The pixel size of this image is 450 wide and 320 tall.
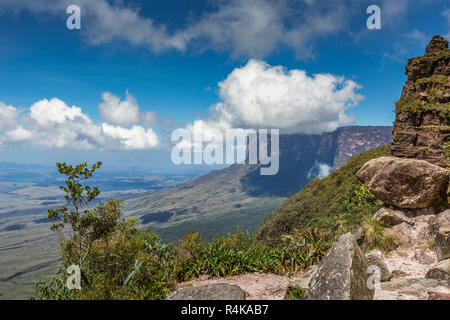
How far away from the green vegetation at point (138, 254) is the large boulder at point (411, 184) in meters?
3.60

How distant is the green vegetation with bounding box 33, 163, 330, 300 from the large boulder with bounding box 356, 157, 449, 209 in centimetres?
360

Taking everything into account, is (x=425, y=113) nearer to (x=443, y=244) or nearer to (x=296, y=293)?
(x=443, y=244)

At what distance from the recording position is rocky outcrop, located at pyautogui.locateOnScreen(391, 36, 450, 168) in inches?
454

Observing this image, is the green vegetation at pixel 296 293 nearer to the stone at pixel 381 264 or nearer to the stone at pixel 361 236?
the stone at pixel 381 264

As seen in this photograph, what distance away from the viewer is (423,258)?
8031 millimetres

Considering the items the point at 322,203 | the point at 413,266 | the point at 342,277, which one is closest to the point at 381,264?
the point at 413,266

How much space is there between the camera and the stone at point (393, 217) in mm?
9859

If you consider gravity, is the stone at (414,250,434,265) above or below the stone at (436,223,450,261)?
below

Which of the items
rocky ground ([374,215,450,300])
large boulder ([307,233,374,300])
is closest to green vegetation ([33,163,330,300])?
rocky ground ([374,215,450,300])

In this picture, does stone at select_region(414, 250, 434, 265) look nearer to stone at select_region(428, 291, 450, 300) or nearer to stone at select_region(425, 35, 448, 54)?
stone at select_region(428, 291, 450, 300)

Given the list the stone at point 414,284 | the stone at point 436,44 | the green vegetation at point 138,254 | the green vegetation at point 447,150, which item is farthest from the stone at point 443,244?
the stone at point 436,44

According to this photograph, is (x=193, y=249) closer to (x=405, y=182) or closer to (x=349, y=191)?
(x=405, y=182)

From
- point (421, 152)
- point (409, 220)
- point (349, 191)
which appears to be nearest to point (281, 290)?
point (409, 220)

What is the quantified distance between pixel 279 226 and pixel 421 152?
23.5 m
